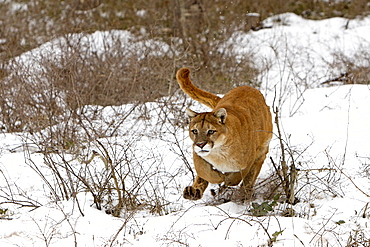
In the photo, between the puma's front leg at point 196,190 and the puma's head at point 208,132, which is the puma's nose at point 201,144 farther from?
the puma's front leg at point 196,190

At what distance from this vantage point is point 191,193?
4812 mm

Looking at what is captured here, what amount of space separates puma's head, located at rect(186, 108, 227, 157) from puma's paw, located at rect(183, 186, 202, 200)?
495mm

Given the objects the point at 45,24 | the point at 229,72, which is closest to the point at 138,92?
the point at 229,72

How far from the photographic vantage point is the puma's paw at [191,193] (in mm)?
4805

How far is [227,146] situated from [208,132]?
0.25 m

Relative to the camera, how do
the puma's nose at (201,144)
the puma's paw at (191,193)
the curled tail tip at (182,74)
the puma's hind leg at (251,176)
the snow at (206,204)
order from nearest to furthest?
the snow at (206,204) → the puma's nose at (201,144) → the puma's hind leg at (251,176) → the puma's paw at (191,193) → the curled tail tip at (182,74)

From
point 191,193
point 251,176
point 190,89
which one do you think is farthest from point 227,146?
point 190,89

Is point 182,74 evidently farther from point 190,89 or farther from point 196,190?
point 196,190

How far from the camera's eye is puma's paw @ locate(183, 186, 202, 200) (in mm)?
4805

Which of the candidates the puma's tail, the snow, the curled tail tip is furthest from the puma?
the curled tail tip

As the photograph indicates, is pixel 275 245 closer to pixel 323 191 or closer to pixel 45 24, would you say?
pixel 323 191

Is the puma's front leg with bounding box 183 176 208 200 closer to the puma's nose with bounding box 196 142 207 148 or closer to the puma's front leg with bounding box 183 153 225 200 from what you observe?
the puma's front leg with bounding box 183 153 225 200

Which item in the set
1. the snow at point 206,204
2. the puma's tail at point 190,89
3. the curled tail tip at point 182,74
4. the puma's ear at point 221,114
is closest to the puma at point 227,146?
the puma's ear at point 221,114

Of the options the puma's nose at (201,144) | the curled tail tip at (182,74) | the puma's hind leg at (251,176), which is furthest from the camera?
the curled tail tip at (182,74)
